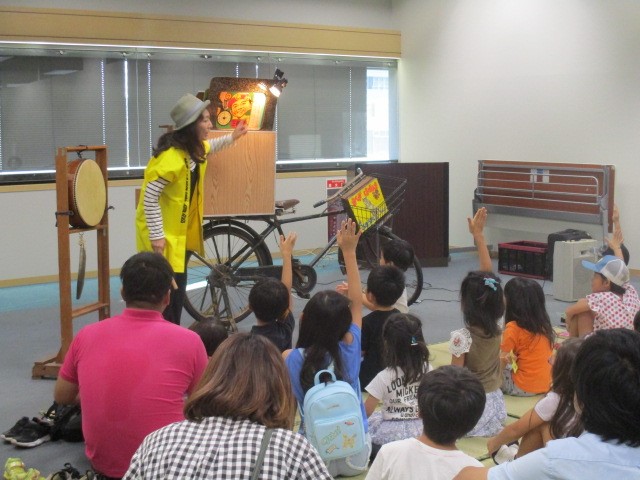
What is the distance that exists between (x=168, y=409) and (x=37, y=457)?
1.14 m

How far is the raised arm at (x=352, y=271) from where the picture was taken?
353cm

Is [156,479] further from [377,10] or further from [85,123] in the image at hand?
[377,10]

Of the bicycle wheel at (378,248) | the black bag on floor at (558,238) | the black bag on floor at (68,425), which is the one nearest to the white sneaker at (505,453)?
the black bag on floor at (68,425)

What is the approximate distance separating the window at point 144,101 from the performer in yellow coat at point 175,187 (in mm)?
3436

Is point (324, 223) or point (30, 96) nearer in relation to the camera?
point (30, 96)

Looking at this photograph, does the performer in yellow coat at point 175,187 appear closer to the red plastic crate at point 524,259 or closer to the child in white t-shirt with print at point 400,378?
the child in white t-shirt with print at point 400,378

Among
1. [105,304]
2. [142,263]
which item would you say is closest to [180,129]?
[105,304]

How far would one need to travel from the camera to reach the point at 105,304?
15.9ft

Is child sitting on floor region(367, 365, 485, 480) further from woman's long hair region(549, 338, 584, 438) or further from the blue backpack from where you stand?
the blue backpack

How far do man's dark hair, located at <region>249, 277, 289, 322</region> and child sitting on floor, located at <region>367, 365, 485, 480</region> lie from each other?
1.54 m

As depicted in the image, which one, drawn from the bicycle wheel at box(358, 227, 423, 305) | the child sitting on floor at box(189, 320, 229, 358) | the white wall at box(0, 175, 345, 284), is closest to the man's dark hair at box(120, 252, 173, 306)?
the child sitting on floor at box(189, 320, 229, 358)

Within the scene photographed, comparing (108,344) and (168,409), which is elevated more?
(108,344)

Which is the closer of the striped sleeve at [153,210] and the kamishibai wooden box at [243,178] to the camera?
the striped sleeve at [153,210]

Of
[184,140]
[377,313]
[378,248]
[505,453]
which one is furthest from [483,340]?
[378,248]
